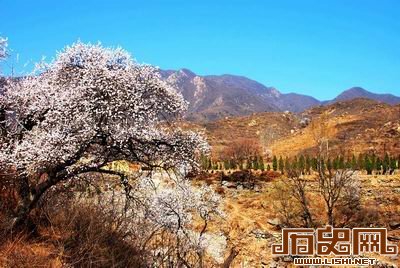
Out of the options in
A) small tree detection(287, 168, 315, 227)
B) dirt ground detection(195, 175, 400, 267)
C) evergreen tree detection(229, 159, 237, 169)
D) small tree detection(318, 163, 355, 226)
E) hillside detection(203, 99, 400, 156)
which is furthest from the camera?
hillside detection(203, 99, 400, 156)

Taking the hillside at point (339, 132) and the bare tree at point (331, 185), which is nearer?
the bare tree at point (331, 185)

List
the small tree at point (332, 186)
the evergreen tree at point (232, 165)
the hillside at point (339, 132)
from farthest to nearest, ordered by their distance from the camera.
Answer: the hillside at point (339, 132)
the evergreen tree at point (232, 165)
the small tree at point (332, 186)

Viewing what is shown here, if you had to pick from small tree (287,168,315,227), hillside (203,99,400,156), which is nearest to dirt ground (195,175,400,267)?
small tree (287,168,315,227)

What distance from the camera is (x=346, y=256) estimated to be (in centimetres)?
2312

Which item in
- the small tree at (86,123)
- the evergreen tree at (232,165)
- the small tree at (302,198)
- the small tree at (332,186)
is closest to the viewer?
the small tree at (86,123)

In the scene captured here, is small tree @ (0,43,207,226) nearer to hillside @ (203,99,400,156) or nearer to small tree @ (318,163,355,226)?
small tree @ (318,163,355,226)

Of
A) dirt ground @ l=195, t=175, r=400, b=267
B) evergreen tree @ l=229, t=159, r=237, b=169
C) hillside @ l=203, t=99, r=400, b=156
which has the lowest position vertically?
dirt ground @ l=195, t=175, r=400, b=267

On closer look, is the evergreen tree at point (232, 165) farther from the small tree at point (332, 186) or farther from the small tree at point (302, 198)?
the small tree at point (332, 186)

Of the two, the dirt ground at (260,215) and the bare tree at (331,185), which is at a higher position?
the bare tree at (331,185)

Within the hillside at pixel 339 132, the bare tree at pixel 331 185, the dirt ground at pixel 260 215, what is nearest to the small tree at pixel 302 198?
the bare tree at pixel 331 185

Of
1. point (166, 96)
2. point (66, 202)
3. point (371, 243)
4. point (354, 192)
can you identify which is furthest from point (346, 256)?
point (66, 202)

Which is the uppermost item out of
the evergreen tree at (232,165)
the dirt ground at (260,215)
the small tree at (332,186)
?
the evergreen tree at (232,165)

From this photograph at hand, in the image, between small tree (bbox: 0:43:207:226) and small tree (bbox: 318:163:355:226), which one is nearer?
small tree (bbox: 0:43:207:226)

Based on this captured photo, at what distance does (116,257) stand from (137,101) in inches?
157
